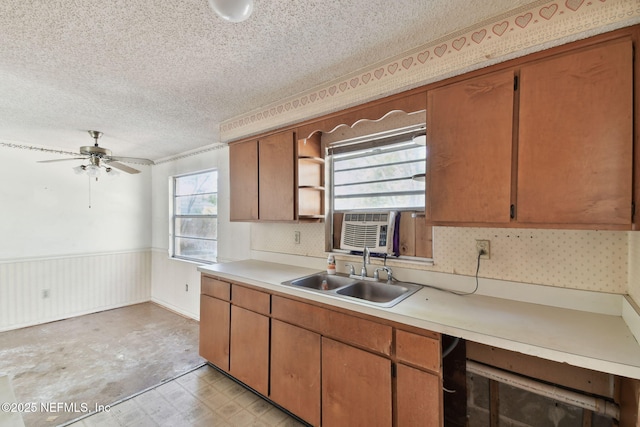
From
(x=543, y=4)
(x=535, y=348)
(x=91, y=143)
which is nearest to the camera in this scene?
(x=535, y=348)

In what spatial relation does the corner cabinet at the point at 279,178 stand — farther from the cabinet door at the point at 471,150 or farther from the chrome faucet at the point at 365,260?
the cabinet door at the point at 471,150

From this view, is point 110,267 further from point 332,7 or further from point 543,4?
point 543,4

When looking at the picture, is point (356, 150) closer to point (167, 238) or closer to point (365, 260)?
point (365, 260)

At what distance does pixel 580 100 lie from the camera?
46.4 inches

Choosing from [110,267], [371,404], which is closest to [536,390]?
[371,404]

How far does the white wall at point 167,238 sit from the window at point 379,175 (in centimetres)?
130

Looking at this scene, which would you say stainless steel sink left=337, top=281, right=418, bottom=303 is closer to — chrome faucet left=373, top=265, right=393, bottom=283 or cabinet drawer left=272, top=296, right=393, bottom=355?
chrome faucet left=373, top=265, right=393, bottom=283

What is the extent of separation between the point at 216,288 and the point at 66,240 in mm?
2936

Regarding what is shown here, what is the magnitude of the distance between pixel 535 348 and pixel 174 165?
4553 mm

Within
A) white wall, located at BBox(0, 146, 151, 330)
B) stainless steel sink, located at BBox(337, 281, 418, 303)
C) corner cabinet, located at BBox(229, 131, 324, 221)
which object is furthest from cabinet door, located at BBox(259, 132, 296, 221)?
white wall, located at BBox(0, 146, 151, 330)

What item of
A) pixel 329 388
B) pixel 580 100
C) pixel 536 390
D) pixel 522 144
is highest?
pixel 580 100

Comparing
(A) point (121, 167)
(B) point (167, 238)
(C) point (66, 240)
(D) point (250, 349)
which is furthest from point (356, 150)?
(C) point (66, 240)

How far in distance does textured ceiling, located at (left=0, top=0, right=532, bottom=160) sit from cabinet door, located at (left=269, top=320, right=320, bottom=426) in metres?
1.68

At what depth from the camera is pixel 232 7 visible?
942mm
